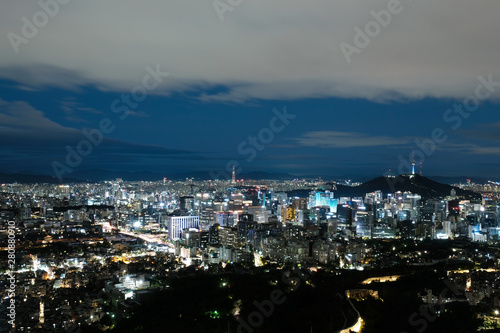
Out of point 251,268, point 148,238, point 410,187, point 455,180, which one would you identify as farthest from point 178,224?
point 455,180

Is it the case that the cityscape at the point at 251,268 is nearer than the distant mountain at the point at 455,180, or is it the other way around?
the cityscape at the point at 251,268

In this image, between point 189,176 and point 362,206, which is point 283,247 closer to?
point 362,206

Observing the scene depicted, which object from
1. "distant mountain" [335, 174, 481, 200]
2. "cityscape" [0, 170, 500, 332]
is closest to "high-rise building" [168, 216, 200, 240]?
"cityscape" [0, 170, 500, 332]

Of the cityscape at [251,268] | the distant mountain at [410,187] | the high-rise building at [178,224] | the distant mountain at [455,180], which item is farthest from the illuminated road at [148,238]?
the distant mountain at [455,180]

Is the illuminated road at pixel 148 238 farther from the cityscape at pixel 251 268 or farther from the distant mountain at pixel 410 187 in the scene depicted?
the distant mountain at pixel 410 187

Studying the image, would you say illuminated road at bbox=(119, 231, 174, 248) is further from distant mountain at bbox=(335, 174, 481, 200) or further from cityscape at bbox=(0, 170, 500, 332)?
distant mountain at bbox=(335, 174, 481, 200)

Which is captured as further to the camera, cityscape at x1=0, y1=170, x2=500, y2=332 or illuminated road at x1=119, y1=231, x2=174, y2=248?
illuminated road at x1=119, y1=231, x2=174, y2=248

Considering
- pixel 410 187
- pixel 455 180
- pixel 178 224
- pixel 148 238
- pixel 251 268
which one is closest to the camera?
pixel 251 268

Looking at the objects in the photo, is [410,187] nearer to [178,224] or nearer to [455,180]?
[455,180]
